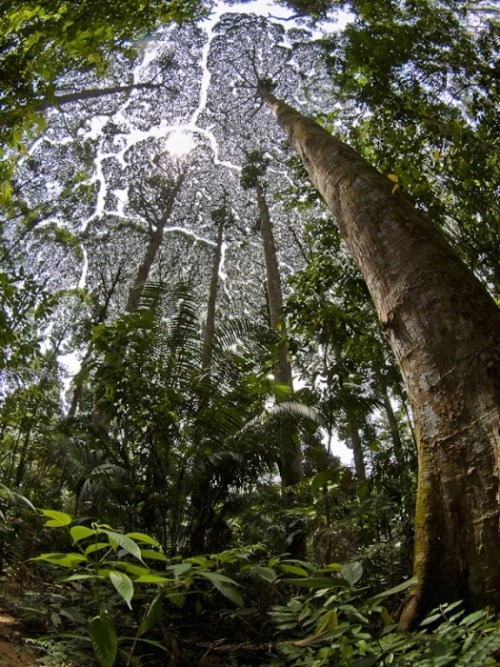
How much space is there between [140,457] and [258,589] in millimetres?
1526

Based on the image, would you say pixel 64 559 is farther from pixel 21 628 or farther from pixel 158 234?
pixel 158 234

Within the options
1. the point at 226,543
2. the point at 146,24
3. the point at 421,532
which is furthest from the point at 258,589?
the point at 146,24

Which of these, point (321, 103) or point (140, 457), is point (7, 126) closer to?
point (140, 457)

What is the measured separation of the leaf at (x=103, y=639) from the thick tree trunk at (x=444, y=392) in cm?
87

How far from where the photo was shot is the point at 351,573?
106 centimetres

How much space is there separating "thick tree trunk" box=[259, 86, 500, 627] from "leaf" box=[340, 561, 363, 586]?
1.26 ft

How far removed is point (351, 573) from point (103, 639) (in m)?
0.55

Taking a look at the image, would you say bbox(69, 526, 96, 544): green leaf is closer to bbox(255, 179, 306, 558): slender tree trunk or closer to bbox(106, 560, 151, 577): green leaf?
bbox(106, 560, 151, 577): green leaf

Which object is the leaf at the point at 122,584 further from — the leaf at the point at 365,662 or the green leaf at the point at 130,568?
the leaf at the point at 365,662

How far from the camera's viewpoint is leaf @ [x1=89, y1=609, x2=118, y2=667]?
2.67 ft

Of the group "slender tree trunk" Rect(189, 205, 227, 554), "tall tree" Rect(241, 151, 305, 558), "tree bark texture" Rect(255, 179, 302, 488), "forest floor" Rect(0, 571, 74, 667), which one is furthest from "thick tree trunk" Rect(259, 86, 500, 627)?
"slender tree trunk" Rect(189, 205, 227, 554)

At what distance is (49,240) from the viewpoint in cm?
1680

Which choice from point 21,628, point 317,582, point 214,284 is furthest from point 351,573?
point 214,284

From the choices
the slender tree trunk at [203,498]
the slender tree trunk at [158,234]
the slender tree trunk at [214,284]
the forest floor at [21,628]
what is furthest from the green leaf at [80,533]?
the slender tree trunk at [158,234]
